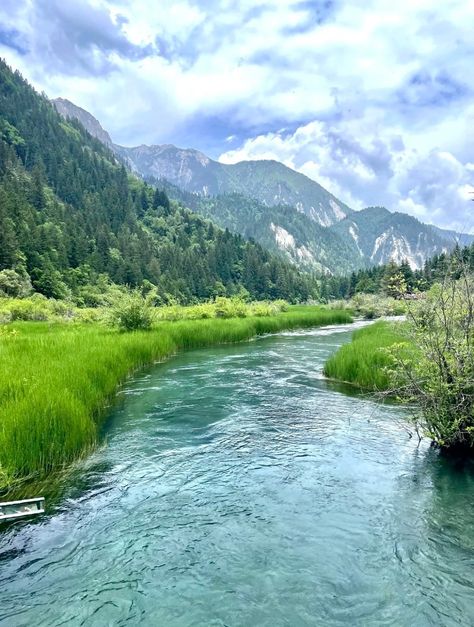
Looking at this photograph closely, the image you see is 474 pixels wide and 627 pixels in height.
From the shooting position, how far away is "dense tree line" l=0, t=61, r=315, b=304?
8312cm

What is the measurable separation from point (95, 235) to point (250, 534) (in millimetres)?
116775

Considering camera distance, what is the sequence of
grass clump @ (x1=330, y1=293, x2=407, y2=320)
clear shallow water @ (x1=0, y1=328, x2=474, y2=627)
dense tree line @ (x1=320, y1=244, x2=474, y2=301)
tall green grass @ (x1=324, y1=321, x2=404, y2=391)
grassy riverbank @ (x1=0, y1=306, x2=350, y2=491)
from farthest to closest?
dense tree line @ (x1=320, y1=244, x2=474, y2=301), grass clump @ (x1=330, y1=293, x2=407, y2=320), tall green grass @ (x1=324, y1=321, x2=404, y2=391), grassy riverbank @ (x1=0, y1=306, x2=350, y2=491), clear shallow water @ (x1=0, y1=328, x2=474, y2=627)

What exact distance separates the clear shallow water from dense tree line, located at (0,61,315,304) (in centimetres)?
5902

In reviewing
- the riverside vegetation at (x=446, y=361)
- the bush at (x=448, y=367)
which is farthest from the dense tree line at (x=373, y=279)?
the bush at (x=448, y=367)

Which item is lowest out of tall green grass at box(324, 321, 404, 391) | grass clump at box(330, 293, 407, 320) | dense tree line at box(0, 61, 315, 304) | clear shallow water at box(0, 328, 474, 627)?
clear shallow water at box(0, 328, 474, 627)

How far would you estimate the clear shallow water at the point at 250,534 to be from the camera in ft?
20.2

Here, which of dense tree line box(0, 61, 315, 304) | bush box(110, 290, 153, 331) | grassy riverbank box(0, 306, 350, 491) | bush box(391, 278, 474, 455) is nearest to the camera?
grassy riverbank box(0, 306, 350, 491)

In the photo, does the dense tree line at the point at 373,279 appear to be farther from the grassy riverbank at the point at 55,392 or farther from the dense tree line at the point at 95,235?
the grassy riverbank at the point at 55,392

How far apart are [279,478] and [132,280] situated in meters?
99.9

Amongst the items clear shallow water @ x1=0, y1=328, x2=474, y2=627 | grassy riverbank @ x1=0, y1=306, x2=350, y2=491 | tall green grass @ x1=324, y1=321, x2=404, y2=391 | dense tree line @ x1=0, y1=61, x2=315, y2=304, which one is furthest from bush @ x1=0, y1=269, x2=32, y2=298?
clear shallow water @ x1=0, y1=328, x2=474, y2=627

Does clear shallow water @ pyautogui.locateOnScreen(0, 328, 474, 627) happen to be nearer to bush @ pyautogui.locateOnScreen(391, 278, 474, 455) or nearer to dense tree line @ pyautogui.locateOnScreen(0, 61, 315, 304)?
bush @ pyautogui.locateOnScreen(391, 278, 474, 455)

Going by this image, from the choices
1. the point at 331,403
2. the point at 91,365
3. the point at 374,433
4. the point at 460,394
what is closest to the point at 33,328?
the point at 91,365

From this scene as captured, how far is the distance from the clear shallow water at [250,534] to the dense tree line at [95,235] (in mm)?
59019

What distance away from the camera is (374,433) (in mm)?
13680
